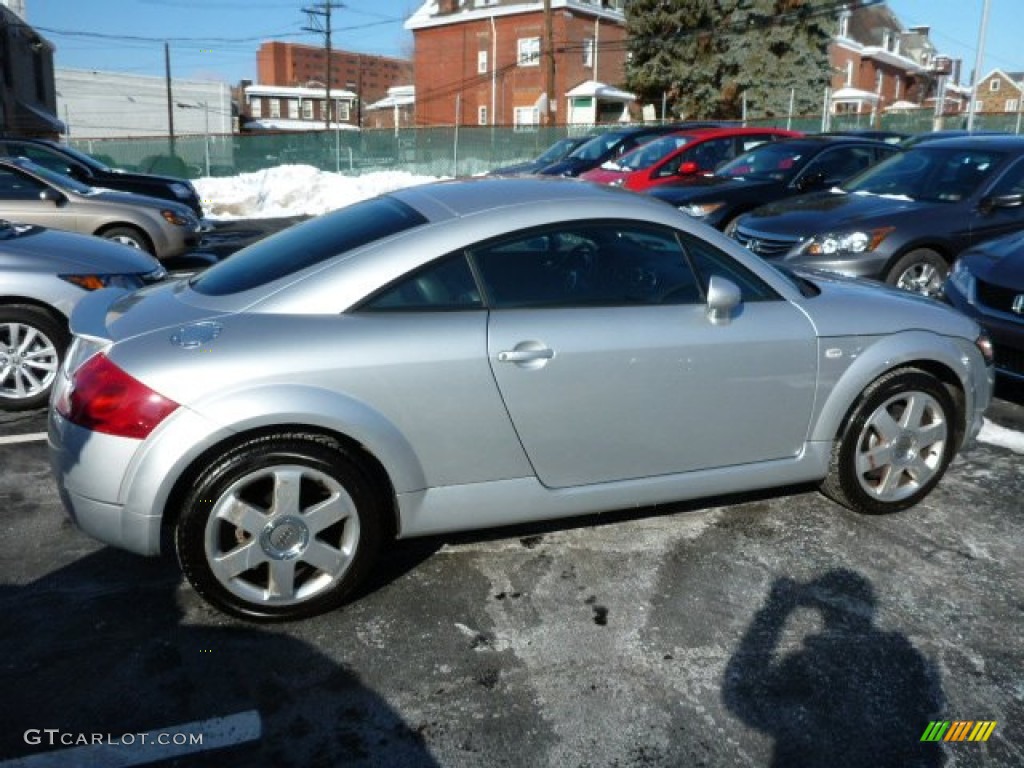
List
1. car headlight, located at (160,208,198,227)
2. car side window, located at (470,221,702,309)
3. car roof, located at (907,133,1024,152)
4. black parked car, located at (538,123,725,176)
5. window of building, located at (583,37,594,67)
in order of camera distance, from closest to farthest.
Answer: car side window, located at (470,221,702,309), car roof, located at (907,133,1024,152), car headlight, located at (160,208,198,227), black parked car, located at (538,123,725,176), window of building, located at (583,37,594,67)

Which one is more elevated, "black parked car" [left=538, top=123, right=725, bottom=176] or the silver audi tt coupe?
"black parked car" [left=538, top=123, right=725, bottom=176]

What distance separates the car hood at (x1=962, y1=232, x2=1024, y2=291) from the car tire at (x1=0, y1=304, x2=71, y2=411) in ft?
19.7

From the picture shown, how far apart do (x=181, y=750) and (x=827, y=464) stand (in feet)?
9.46

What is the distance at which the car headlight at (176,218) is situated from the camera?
1066 centimetres

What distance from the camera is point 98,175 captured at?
13539 millimetres

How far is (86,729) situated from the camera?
271 centimetres

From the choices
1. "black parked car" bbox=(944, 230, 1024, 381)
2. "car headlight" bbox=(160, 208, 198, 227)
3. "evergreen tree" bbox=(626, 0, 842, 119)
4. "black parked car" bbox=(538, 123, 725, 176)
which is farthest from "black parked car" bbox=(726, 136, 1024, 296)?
"evergreen tree" bbox=(626, 0, 842, 119)

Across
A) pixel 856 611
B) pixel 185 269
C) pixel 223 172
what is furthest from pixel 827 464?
pixel 223 172

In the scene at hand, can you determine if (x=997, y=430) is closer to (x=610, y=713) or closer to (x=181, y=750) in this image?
(x=610, y=713)

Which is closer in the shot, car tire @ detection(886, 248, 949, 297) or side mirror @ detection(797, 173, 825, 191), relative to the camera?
car tire @ detection(886, 248, 949, 297)

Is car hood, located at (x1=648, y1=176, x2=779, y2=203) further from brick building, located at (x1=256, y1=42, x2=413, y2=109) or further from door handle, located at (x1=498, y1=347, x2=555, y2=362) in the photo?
brick building, located at (x1=256, y1=42, x2=413, y2=109)

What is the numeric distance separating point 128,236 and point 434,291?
324 inches

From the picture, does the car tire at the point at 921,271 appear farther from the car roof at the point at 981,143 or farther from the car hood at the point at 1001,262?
the car roof at the point at 981,143

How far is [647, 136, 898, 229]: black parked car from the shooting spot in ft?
33.7
